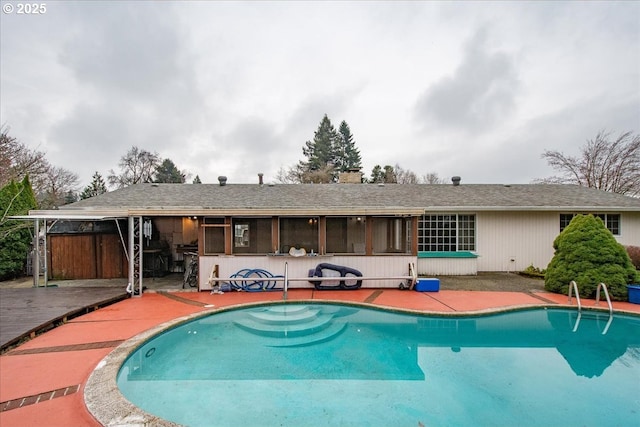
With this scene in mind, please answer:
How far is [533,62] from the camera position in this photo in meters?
11.4

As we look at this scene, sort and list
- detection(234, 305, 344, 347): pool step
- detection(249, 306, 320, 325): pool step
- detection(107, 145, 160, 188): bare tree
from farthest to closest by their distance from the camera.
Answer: detection(107, 145, 160, 188): bare tree
detection(249, 306, 320, 325): pool step
detection(234, 305, 344, 347): pool step

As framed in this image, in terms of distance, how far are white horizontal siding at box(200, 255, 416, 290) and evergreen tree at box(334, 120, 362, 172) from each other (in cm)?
2580

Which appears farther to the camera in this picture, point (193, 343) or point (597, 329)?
point (597, 329)

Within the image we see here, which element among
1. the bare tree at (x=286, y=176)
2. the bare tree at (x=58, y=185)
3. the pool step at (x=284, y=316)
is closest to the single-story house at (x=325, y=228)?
the pool step at (x=284, y=316)

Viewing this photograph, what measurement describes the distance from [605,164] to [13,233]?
102 feet

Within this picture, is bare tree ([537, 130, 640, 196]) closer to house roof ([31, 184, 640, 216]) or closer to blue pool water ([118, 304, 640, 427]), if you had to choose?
house roof ([31, 184, 640, 216])

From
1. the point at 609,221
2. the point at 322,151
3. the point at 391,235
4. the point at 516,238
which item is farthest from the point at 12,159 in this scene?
the point at 609,221

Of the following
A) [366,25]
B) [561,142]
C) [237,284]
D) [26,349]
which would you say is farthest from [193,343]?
[561,142]

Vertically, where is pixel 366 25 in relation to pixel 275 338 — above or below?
above

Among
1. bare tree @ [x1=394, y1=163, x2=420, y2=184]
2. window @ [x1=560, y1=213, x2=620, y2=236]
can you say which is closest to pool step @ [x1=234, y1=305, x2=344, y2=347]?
window @ [x1=560, y1=213, x2=620, y2=236]

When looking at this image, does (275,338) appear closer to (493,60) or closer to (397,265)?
(397,265)

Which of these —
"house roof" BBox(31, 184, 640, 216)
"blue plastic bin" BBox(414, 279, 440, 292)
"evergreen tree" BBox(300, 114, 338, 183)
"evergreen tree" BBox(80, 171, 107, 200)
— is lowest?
"blue plastic bin" BBox(414, 279, 440, 292)

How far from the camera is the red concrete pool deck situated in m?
2.97

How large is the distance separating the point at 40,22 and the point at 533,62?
58.3ft
